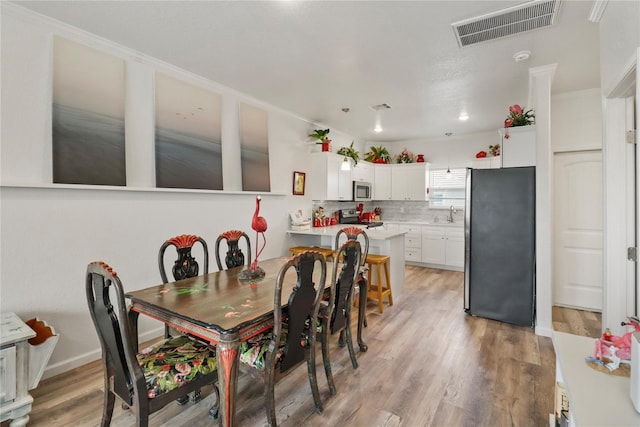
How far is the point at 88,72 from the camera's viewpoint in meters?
2.53

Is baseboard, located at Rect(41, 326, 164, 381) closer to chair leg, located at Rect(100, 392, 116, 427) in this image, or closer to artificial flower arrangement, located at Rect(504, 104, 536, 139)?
chair leg, located at Rect(100, 392, 116, 427)

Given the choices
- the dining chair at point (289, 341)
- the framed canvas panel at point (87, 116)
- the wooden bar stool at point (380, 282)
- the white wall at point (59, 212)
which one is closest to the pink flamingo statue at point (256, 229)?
the dining chair at point (289, 341)

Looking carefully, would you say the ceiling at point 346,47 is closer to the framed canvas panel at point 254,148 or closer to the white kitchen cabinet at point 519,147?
the framed canvas panel at point 254,148

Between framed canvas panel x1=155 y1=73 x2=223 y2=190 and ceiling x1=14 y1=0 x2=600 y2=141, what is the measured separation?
233 mm

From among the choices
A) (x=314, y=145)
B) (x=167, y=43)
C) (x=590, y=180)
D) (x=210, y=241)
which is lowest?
(x=210, y=241)

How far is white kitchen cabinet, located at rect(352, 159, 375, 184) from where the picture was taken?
594cm

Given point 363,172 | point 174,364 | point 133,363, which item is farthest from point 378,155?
point 133,363

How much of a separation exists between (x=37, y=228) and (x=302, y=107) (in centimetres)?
322

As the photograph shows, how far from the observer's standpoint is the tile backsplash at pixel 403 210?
19.9ft

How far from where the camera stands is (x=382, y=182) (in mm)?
6691

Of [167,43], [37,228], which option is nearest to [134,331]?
[37,228]

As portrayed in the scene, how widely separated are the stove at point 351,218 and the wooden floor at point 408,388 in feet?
9.29

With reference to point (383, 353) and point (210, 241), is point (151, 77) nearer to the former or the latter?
point (210, 241)

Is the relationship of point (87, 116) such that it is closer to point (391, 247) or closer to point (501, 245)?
point (391, 247)
